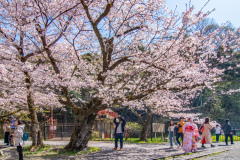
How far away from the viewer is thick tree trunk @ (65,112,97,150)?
10305mm

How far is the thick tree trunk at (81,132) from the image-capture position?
10.3 m

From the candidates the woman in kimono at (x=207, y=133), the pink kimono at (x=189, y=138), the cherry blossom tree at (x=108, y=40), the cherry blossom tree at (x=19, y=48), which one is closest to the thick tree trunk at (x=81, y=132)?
the cherry blossom tree at (x=108, y=40)

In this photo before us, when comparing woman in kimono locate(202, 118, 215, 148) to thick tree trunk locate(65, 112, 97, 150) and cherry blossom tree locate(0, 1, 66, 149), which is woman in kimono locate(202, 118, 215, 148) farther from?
cherry blossom tree locate(0, 1, 66, 149)

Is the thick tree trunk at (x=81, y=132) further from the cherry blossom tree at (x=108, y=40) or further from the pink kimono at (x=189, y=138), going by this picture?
the pink kimono at (x=189, y=138)

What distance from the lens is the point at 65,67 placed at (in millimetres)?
11969

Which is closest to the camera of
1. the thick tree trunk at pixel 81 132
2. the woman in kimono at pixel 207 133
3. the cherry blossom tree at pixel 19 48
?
the cherry blossom tree at pixel 19 48

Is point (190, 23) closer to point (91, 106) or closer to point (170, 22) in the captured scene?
point (170, 22)

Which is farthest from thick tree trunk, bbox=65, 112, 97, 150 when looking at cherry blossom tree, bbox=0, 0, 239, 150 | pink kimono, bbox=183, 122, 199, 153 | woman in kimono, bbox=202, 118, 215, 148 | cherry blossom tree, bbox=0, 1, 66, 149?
woman in kimono, bbox=202, 118, 215, 148

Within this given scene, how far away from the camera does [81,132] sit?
10.4m

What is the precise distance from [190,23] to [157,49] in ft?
6.39

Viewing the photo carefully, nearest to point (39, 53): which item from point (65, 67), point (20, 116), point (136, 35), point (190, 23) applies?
point (65, 67)

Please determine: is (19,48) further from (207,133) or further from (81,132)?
(207,133)

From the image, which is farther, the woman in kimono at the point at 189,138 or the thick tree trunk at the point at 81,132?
the thick tree trunk at the point at 81,132

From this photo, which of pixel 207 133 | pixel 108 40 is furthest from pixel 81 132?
pixel 207 133
